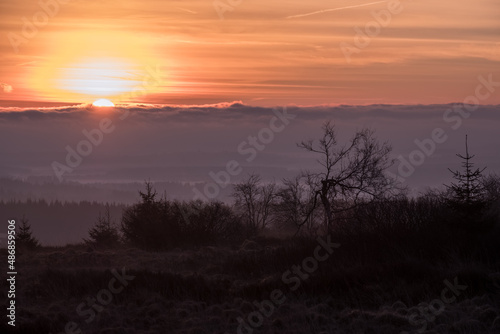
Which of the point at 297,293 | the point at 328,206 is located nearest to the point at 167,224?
the point at 328,206

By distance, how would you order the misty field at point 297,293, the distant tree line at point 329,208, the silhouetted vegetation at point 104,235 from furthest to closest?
1. the silhouetted vegetation at point 104,235
2. the distant tree line at point 329,208
3. the misty field at point 297,293

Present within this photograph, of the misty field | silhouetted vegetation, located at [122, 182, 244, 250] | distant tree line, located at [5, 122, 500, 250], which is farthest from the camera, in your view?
silhouetted vegetation, located at [122, 182, 244, 250]

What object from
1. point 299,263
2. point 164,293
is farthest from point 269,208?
point 164,293

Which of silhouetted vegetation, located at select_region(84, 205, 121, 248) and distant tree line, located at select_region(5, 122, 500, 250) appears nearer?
distant tree line, located at select_region(5, 122, 500, 250)

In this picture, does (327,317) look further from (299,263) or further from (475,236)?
(475,236)

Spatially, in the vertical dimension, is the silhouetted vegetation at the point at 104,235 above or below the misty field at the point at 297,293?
above

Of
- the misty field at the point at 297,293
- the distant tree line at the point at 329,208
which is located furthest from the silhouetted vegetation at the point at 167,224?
the misty field at the point at 297,293

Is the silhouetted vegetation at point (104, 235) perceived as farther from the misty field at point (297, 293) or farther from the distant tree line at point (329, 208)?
the misty field at point (297, 293)

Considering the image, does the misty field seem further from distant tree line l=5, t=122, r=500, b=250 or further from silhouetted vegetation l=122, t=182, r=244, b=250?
silhouetted vegetation l=122, t=182, r=244, b=250

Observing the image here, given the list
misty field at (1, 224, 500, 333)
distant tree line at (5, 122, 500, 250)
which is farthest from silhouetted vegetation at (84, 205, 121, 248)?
misty field at (1, 224, 500, 333)

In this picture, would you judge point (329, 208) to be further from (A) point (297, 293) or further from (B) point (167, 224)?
(A) point (297, 293)

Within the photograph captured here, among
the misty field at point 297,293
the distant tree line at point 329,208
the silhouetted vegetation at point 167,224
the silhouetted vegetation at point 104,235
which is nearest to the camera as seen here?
the misty field at point 297,293

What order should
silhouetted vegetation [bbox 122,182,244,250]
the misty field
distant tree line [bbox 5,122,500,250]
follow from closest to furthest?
1. the misty field
2. distant tree line [bbox 5,122,500,250]
3. silhouetted vegetation [bbox 122,182,244,250]

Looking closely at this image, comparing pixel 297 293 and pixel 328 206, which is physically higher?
pixel 328 206
